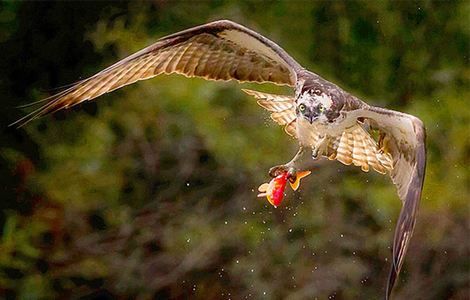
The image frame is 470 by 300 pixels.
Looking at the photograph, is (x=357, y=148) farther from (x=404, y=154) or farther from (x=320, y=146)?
(x=404, y=154)

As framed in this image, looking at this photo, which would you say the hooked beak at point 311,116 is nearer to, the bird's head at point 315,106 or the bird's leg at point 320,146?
the bird's head at point 315,106

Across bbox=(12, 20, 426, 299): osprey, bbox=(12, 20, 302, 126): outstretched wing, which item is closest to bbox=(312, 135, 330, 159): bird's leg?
bbox=(12, 20, 426, 299): osprey

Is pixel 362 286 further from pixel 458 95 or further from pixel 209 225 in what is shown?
pixel 458 95

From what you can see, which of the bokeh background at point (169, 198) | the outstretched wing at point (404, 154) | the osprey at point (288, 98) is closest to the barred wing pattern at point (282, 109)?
the osprey at point (288, 98)

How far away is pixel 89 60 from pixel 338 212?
1557 millimetres

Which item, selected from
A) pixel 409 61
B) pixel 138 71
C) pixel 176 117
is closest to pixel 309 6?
pixel 409 61

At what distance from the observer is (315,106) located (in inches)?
229

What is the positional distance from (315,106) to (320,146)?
8.8 inches

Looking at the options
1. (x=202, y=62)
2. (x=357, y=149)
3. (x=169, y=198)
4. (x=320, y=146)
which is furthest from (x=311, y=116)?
(x=169, y=198)

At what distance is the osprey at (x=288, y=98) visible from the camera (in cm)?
581

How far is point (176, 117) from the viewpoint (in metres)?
9.12

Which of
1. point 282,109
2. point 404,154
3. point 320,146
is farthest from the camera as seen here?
point 282,109

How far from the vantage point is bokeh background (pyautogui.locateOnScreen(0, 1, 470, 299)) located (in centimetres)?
866

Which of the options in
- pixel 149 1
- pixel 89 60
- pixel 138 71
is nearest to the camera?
pixel 138 71
